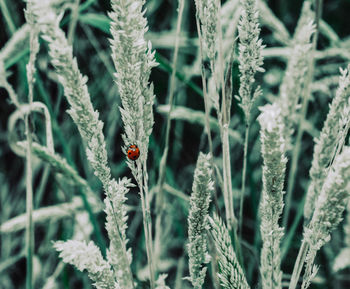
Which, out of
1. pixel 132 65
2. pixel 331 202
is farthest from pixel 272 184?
pixel 132 65

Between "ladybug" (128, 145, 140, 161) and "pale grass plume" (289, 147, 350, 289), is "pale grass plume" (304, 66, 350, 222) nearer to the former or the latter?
"pale grass plume" (289, 147, 350, 289)

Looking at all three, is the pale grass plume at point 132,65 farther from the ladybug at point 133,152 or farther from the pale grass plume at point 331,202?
the pale grass plume at point 331,202

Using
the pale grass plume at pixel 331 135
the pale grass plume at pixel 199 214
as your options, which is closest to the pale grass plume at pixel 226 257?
the pale grass plume at pixel 199 214

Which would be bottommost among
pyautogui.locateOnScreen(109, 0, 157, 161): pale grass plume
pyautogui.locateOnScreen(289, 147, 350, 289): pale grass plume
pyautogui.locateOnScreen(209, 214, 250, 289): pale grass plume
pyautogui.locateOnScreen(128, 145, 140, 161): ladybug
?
pyautogui.locateOnScreen(209, 214, 250, 289): pale grass plume

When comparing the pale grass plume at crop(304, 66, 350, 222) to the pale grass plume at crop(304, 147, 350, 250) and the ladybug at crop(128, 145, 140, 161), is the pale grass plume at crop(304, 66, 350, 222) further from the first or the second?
the ladybug at crop(128, 145, 140, 161)

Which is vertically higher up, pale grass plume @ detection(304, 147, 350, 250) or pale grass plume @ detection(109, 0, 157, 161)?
pale grass plume @ detection(109, 0, 157, 161)

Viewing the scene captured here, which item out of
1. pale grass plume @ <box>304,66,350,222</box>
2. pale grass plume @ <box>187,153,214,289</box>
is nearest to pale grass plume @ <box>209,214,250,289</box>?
pale grass plume @ <box>187,153,214,289</box>

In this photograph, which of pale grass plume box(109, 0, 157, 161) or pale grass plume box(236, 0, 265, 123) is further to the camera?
pale grass plume box(236, 0, 265, 123)
